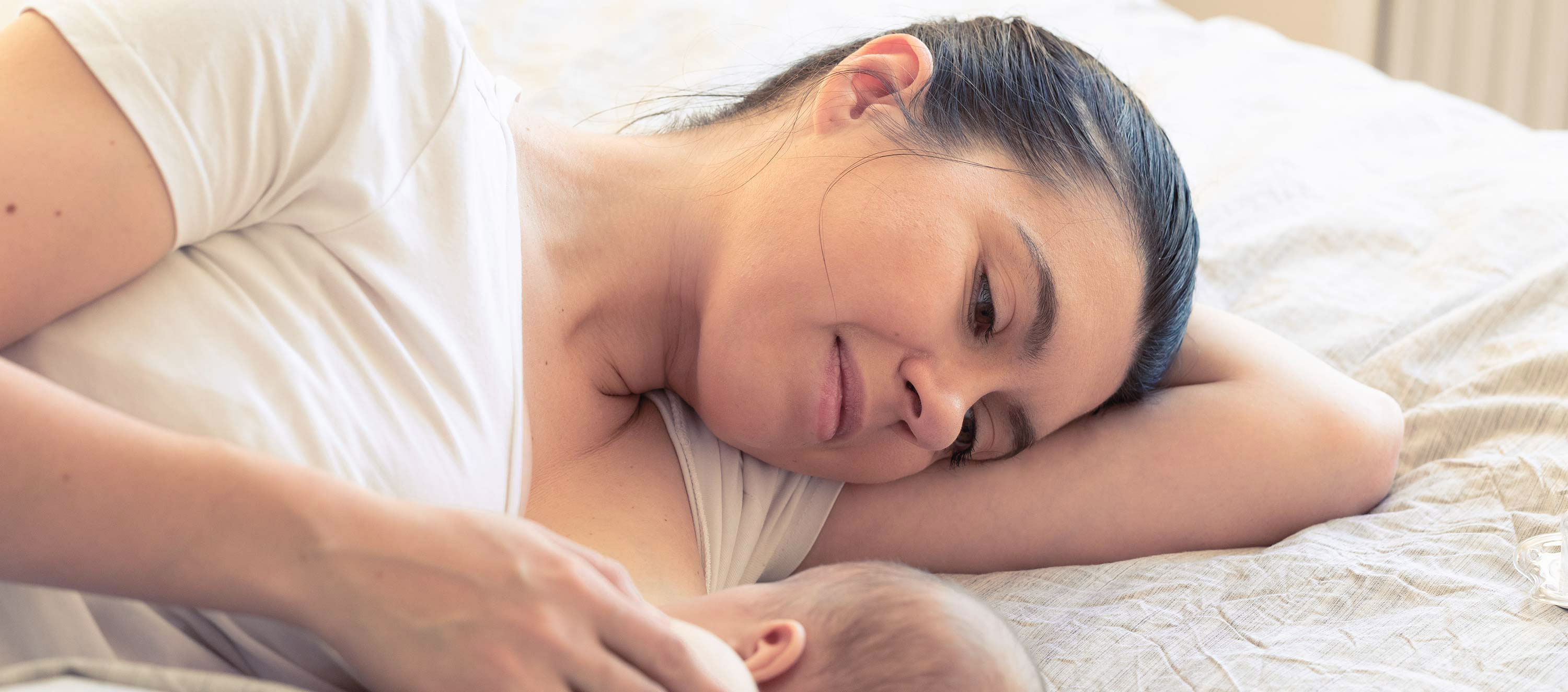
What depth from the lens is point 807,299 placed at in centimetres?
101

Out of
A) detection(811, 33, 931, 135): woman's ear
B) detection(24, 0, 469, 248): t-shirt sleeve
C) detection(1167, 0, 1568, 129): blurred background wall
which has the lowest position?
detection(1167, 0, 1568, 129): blurred background wall

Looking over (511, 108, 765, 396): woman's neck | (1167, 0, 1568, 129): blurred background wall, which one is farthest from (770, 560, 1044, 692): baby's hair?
(1167, 0, 1568, 129): blurred background wall

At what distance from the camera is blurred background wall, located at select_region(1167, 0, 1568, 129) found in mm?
2832

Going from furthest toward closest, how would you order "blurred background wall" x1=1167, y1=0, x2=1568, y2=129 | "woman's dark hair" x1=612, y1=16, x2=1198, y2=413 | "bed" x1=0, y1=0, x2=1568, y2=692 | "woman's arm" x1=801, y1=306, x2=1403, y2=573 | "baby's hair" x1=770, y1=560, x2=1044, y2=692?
"blurred background wall" x1=1167, y1=0, x2=1568, y2=129, "woman's arm" x1=801, y1=306, x2=1403, y2=573, "woman's dark hair" x1=612, y1=16, x2=1198, y2=413, "bed" x1=0, y1=0, x2=1568, y2=692, "baby's hair" x1=770, y1=560, x2=1044, y2=692

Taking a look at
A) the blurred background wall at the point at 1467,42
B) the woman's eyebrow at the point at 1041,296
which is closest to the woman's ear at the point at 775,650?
the woman's eyebrow at the point at 1041,296

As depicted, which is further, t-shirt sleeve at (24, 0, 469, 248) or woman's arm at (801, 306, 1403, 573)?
woman's arm at (801, 306, 1403, 573)

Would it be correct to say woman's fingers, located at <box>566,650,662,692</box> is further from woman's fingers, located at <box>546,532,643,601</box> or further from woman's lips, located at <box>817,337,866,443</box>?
woman's lips, located at <box>817,337,866,443</box>

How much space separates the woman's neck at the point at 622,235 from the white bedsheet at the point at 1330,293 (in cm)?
41

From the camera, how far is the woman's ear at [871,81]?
1105mm

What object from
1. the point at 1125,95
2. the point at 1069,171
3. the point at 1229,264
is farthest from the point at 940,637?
the point at 1229,264

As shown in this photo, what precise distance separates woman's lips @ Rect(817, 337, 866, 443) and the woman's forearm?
458 mm

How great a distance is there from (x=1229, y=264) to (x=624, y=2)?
1.09 metres

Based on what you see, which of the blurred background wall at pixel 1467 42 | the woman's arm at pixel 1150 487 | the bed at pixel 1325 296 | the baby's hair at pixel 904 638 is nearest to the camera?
the baby's hair at pixel 904 638

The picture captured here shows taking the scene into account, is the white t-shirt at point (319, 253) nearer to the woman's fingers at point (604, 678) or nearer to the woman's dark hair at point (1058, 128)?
the woman's fingers at point (604, 678)
